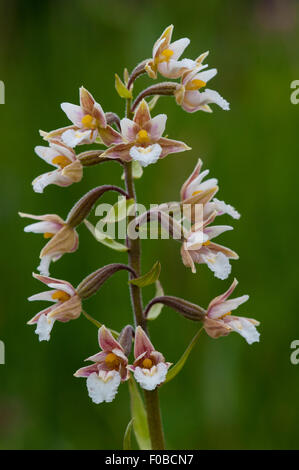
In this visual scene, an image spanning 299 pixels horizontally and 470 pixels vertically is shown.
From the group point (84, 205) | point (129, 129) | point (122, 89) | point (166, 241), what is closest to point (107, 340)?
point (84, 205)

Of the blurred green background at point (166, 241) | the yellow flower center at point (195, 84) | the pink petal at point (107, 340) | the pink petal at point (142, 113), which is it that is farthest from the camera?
the blurred green background at point (166, 241)

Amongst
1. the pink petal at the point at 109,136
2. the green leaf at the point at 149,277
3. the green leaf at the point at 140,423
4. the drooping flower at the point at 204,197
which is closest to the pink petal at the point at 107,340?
the green leaf at the point at 149,277

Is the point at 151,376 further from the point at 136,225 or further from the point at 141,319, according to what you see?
the point at 136,225

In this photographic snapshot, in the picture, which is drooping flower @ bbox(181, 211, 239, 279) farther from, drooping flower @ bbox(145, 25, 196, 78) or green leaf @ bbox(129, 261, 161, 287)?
drooping flower @ bbox(145, 25, 196, 78)

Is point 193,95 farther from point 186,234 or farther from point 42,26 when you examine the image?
point 42,26

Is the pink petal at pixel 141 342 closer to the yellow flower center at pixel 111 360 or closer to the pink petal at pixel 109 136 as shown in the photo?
the yellow flower center at pixel 111 360
